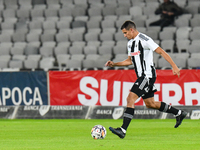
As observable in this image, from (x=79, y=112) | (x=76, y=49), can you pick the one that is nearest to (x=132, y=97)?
(x=79, y=112)

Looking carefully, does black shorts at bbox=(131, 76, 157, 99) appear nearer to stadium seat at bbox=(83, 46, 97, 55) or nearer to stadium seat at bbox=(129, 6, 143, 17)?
stadium seat at bbox=(83, 46, 97, 55)

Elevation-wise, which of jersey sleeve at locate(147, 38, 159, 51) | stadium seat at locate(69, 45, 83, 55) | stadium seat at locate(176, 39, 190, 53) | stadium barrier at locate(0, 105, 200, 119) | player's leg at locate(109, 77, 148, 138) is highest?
jersey sleeve at locate(147, 38, 159, 51)

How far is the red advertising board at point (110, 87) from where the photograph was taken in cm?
1226

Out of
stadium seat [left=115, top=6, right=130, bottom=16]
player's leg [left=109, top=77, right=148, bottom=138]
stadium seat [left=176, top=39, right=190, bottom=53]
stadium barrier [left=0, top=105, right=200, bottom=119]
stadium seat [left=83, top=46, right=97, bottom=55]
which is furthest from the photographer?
stadium seat [left=115, top=6, right=130, bottom=16]

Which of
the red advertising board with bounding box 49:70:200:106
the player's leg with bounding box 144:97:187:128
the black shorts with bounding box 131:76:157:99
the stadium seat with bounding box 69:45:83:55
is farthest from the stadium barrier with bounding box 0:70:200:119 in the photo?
the black shorts with bounding box 131:76:157:99

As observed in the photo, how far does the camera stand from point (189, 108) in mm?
11586

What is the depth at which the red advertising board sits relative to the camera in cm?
1226

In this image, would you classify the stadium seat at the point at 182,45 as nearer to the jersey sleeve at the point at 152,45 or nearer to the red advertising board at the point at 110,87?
the red advertising board at the point at 110,87

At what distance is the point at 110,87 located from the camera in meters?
12.9

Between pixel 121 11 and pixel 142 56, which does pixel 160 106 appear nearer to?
pixel 142 56

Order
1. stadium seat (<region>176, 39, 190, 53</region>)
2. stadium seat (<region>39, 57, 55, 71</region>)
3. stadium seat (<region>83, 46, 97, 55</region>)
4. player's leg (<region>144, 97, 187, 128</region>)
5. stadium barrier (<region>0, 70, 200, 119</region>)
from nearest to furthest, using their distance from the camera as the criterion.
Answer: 1. player's leg (<region>144, 97, 187, 128</region>)
2. stadium barrier (<region>0, 70, 200, 119</region>)
3. stadium seat (<region>176, 39, 190, 53</region>)
4. stadium seat (<region>39, 57, 55, 71</region>)
5. stadium seat (<region>83, 46, 97, 55</region>)

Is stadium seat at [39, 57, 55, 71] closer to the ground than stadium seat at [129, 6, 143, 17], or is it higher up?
closer to the ground

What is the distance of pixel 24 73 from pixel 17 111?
1.44m

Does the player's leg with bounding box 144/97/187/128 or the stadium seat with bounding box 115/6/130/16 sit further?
the stadium seat with bounding box 115/6/130/16
